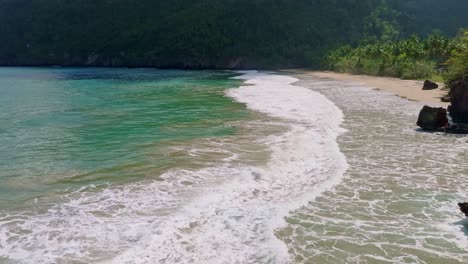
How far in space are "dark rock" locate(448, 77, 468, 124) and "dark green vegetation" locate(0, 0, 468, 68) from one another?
222 feet

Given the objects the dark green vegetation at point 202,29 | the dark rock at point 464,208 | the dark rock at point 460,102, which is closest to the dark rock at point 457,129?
the dark rock at point 460,102

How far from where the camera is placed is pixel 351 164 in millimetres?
13094

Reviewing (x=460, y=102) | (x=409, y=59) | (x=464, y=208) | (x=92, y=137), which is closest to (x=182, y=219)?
(x=464, y=208)

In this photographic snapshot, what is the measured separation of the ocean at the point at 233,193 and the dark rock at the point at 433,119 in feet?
2.26

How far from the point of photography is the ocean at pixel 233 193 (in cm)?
768

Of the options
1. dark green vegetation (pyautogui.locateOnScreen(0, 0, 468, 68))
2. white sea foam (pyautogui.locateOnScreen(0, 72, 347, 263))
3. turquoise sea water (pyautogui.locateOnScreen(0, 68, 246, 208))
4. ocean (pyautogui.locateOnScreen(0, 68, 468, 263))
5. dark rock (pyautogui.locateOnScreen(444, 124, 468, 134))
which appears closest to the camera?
white sea foam (pyautogui.locateOnScreen(0, 72, 347, 263))

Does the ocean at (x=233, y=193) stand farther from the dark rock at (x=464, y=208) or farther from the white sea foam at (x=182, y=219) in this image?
the dark rock at (x=464, y=208)

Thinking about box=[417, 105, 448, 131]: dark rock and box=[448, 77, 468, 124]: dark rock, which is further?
box=[448, 77, 468, 124]: dark rock

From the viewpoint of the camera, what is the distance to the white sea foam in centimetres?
749

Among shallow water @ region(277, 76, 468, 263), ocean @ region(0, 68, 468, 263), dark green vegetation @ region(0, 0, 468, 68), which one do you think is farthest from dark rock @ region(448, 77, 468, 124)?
dark green vegetation @ region(0, 0, 468, 68)

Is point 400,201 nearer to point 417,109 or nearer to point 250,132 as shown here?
point 250,132

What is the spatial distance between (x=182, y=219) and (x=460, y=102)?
52.2ft

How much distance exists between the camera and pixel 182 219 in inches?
350

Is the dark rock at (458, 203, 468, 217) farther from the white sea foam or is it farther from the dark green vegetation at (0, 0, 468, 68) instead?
the dark green vegetation at (0, 0, 468, 68)
